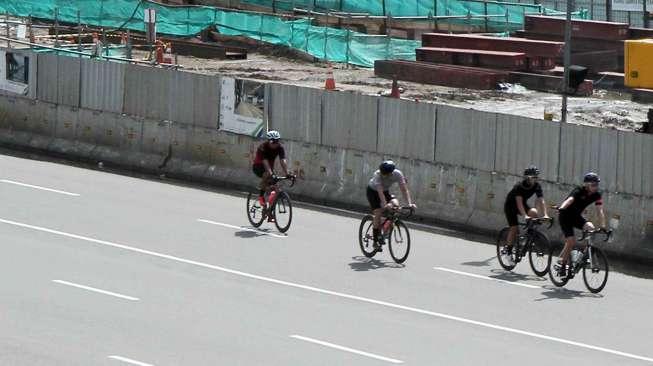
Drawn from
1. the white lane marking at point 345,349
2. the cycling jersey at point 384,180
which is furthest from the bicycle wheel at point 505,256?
the white lane marking at point 345,349

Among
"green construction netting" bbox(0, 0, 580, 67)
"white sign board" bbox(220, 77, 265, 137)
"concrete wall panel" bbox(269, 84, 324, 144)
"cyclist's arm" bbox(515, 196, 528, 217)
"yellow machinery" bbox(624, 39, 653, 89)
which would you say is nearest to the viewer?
"cyclist's arm" bbox(515, 196, 528, 217)

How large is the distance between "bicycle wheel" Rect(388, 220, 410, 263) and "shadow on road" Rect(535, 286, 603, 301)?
8.21 ft

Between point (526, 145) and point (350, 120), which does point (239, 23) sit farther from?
point (526, 145)

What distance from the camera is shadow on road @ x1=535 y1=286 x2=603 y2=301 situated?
1941cm

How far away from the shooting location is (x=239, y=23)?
46.2 m

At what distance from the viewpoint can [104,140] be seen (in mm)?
32000

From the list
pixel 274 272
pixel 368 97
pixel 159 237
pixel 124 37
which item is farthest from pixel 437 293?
pixel 124 37

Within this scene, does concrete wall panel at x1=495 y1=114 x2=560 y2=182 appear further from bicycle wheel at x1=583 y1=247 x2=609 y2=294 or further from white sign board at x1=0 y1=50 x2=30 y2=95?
white sign board at x1=0 y1=50 x2=30 y2=95

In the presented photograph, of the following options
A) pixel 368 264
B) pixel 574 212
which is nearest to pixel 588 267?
pixel 574 212

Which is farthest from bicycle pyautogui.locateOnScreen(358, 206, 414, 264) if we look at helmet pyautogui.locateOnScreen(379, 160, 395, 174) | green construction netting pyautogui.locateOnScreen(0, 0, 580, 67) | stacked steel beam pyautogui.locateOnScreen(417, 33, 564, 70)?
green construction netting pyautogui.locateOnScreen(0, 0, 580, 67)

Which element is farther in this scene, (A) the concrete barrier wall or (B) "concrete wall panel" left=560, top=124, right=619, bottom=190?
(A) the concrete barrier wall

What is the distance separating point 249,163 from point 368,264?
7985 millimetres

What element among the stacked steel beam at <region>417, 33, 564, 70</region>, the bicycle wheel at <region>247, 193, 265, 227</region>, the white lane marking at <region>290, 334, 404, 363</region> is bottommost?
the white lane marking at <region>290, 334, 404, 363</region>

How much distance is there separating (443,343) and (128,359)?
364 cm
